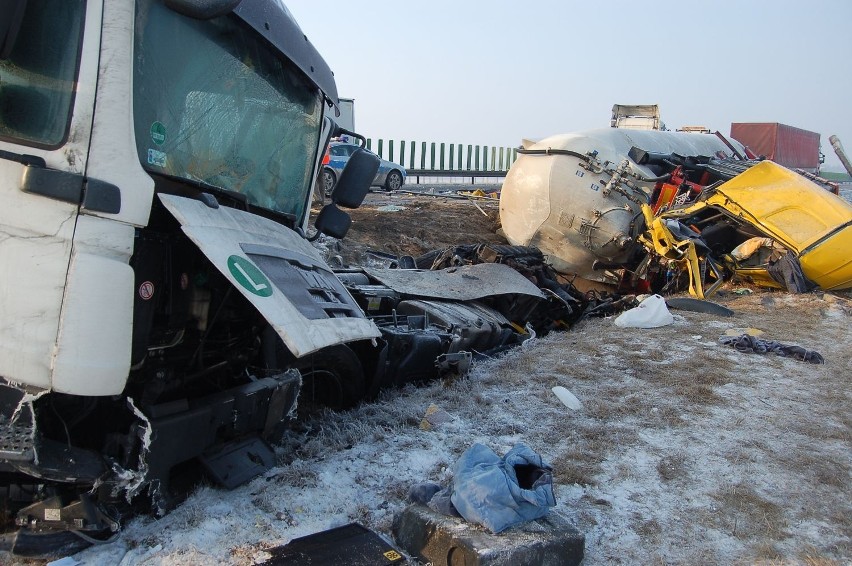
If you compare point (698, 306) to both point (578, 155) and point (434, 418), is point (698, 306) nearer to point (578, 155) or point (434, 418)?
point (578, 155)

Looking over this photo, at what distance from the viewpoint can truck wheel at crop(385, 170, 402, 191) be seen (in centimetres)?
2001

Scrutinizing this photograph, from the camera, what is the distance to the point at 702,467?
3537 mm

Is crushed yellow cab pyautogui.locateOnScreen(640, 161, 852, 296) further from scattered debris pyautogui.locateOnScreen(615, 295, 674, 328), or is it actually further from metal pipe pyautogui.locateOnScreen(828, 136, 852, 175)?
metal pipe pyautogui.locateOnScreen(828, 136, 852, 175)

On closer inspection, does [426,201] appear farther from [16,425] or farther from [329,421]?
Result: [16,425]

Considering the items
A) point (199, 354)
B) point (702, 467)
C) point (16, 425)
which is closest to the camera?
point (16, 425)

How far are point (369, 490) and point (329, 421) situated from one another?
34.5 inches

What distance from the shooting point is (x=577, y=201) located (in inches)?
461

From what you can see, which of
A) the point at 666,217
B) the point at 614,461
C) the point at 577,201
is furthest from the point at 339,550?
the point at 577,201

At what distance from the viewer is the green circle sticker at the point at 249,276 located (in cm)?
223

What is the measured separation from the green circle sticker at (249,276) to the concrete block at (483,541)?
111 cm

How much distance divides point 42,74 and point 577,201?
10.3 metres

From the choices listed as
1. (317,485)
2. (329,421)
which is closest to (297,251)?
(317,485)

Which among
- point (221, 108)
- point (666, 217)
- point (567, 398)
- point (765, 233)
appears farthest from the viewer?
point (666, 217)

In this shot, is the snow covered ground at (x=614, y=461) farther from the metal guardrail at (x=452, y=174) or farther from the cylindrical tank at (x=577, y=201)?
the metal guardrail at (x=452, y=174)
